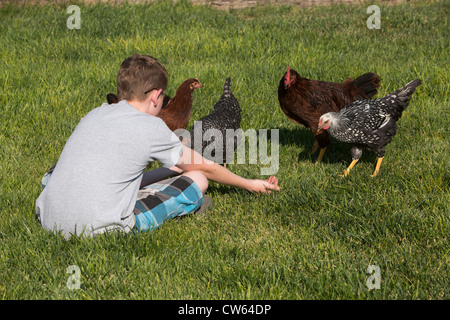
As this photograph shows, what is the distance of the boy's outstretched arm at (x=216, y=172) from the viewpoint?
3.53 m

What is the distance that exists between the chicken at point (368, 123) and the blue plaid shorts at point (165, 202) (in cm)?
156

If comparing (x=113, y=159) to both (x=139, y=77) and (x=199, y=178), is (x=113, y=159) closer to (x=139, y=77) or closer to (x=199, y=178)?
(x=139, y=77)

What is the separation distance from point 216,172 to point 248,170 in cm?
108

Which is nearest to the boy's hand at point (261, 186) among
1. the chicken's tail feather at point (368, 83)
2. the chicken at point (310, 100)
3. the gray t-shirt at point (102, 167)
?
the gray t-shirt at point (102, 167)

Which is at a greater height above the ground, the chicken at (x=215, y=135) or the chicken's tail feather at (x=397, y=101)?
the chicken's tail feather at (x=397, y=101)

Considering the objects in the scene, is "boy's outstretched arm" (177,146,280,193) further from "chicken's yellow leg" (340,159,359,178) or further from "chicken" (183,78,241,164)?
"chicken" (183,78,241,164)

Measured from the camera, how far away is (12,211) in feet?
11.9

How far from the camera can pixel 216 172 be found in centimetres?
366

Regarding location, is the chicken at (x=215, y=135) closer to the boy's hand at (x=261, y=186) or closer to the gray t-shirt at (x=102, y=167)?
the boy's hand at (x=261, y=186)

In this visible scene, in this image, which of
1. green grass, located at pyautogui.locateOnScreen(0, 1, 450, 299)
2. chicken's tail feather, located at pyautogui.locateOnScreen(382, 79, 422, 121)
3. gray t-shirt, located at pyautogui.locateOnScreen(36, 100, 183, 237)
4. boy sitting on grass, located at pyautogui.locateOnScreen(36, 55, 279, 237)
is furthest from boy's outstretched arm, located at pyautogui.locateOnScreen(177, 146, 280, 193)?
chicken's tail feather, located at pyautogui.locateOnScreen(382, 79, 422, 121)

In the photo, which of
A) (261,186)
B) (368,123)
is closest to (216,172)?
(261,186)
